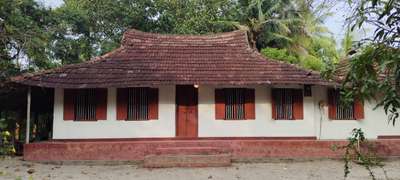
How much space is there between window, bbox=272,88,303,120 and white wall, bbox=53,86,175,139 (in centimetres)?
337

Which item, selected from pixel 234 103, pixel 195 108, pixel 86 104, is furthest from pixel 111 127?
pixel 234 103

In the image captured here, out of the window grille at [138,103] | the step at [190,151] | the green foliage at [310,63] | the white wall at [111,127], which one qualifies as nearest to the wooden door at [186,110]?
the white wall at [111,127]

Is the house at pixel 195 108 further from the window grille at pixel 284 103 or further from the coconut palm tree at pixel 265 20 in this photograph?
the coconut palm tree at pixel 265 20

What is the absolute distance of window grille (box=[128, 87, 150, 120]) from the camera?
13734mm

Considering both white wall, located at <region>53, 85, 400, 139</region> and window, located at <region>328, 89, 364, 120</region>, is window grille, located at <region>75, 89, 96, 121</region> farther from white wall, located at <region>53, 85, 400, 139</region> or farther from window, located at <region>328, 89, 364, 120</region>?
window, located at <region>328, 89, 364, 120</region>

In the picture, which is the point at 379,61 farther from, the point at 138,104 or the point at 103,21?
the point at 103,21

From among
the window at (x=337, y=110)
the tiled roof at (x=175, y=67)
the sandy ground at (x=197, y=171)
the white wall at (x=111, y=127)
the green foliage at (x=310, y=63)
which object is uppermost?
the green foliage at (x=310, y=63)

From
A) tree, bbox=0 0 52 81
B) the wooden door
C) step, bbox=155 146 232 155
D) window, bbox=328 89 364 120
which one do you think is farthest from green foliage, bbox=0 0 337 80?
step, bbox=155 146 232 155

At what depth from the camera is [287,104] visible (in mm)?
14078

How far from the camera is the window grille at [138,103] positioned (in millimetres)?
13734

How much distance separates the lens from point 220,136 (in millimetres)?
13812

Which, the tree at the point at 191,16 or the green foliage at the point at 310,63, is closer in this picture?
the green foliage at the point at 310,63

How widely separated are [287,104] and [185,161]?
13.8ft

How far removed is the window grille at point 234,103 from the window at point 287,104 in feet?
3.33
